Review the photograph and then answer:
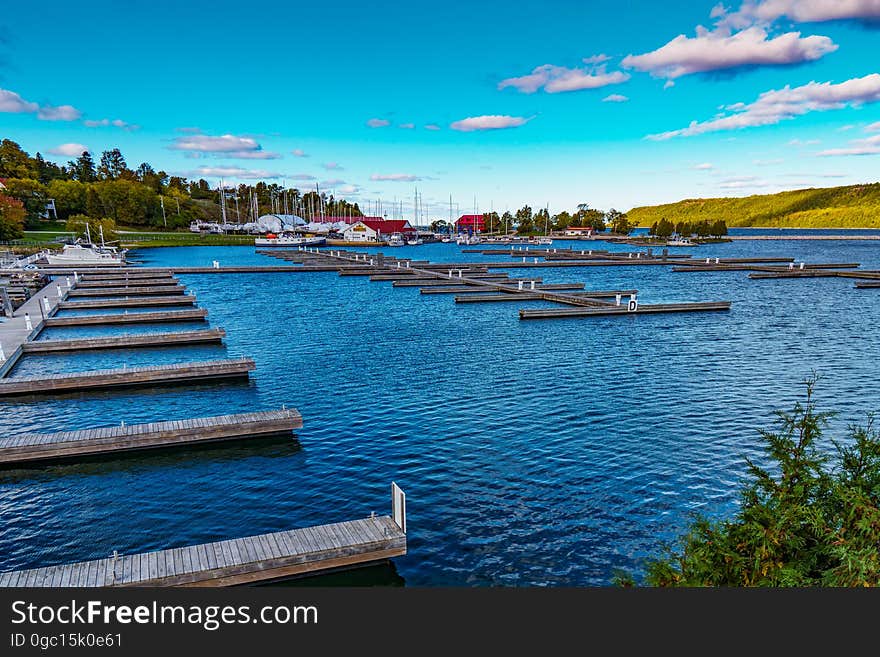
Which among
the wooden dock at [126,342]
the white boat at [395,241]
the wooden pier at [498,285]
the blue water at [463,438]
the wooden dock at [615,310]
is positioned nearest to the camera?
the blue water at [463,438]

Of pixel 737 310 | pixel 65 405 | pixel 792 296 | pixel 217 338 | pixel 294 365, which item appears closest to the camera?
pixel 65 405

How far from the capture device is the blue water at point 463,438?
16.2m

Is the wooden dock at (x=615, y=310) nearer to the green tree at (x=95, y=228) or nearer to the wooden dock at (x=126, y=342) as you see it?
the wooden dock at (x=126, y=342)

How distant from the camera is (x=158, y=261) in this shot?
123500 mm

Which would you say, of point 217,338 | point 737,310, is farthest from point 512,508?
point 737,310

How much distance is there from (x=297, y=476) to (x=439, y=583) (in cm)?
822

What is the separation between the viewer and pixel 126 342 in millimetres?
40156

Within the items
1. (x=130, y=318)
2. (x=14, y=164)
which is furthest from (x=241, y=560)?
(x=14, y=164)

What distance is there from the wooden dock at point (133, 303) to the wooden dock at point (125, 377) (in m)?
27.5

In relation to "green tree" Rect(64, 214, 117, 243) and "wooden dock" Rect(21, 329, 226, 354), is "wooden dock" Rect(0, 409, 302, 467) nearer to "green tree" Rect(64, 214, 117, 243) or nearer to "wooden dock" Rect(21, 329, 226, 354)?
"wooden dock" Rect(21, 329, 226, 354)

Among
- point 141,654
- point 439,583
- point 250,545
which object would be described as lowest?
point 439,583

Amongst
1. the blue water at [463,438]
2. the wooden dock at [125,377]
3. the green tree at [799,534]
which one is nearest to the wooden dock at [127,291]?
the blue water at [463,438]

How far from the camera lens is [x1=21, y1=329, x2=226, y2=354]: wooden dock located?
122 ft

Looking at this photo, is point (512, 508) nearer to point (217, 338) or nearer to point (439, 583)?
point (439, 583)
